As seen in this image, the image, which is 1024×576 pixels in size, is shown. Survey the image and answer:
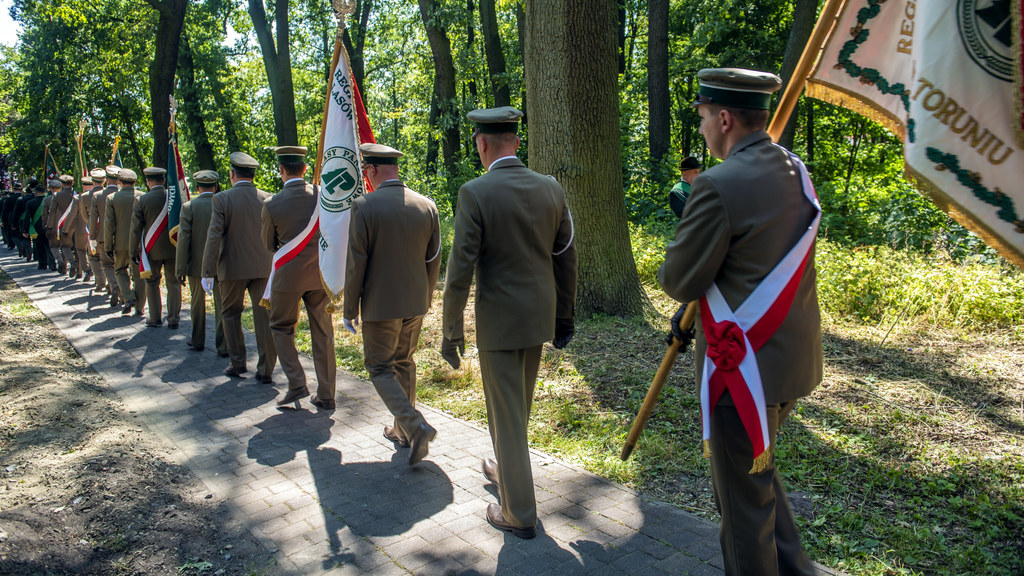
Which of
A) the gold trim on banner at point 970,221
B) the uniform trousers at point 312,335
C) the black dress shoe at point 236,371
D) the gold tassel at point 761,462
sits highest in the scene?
the gold trim on banner at point 970,221

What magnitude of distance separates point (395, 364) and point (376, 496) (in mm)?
1171

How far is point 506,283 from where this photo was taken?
403 cm

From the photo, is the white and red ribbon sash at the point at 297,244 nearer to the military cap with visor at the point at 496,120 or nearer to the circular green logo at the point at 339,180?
the circular green logo at the point at 339,180

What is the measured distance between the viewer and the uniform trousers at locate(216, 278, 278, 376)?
7328mm

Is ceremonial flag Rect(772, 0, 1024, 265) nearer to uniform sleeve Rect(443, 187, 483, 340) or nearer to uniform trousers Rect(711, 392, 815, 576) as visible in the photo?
uniform trousers Rect(711, 392, 815, 576)

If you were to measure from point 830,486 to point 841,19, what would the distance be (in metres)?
2.70

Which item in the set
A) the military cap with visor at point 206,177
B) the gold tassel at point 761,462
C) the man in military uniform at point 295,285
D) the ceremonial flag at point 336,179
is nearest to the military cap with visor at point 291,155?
the man in military uniform at point 295,285

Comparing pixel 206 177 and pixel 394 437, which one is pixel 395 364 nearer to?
pixel 394 437

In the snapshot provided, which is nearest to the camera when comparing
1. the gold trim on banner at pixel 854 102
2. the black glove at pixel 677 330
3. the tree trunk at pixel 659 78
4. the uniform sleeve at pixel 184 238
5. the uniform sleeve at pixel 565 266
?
the gold trim on banner at pixel 854 102

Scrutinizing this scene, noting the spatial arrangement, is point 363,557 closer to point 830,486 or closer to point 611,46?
point 830,486

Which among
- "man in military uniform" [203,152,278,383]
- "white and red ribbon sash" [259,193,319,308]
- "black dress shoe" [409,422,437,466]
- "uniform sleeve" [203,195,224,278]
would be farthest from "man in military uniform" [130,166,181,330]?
"black dress shoe" [409,422,437,466]

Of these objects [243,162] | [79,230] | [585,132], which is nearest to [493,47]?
[79,230]

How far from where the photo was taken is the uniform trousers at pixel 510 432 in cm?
397

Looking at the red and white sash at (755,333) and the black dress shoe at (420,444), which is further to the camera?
the black dress shoe at (420,444)
